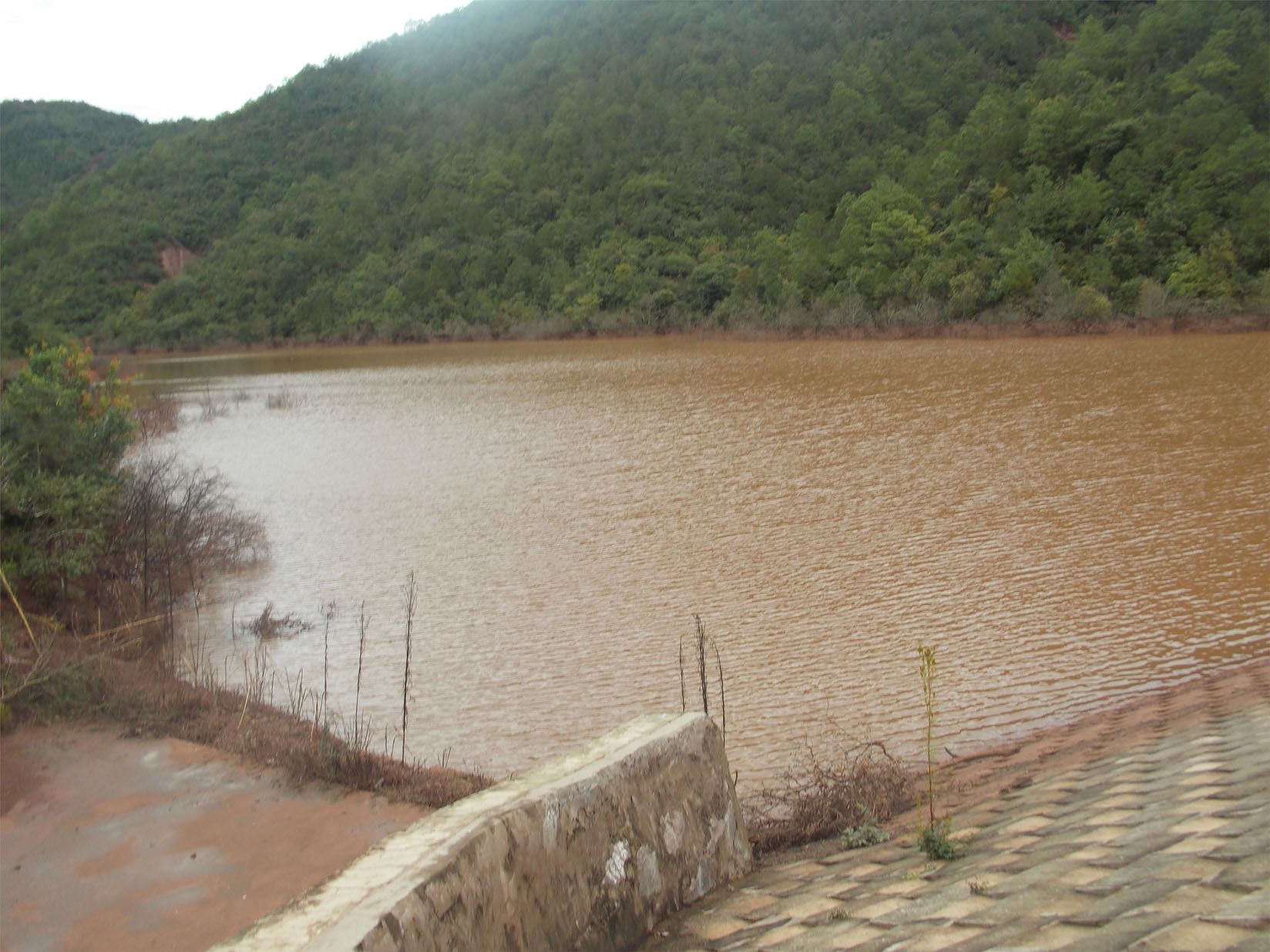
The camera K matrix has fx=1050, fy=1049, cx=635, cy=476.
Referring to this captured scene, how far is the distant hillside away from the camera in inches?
3917

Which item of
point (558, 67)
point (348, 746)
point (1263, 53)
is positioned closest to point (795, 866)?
point (348, 746)

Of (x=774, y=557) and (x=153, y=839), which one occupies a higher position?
(x=774, y=557)

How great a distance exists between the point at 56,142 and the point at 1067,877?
125m

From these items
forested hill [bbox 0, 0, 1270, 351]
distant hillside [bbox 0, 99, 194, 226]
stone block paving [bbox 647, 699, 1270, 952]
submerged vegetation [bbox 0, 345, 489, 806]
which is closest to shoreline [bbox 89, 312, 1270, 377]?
forested hill [bbox 0, 0, 1270, 351]

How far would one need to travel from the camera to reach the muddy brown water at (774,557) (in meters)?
6.54

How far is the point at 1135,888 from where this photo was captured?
2436mm

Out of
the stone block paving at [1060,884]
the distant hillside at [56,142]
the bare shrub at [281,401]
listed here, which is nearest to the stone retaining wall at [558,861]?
the stone block paving at [1060,884]

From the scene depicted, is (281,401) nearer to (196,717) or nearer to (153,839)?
(196,717)

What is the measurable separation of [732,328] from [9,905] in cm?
4320

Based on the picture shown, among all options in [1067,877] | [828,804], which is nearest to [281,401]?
[828,804]

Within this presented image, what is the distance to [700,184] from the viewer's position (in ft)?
225

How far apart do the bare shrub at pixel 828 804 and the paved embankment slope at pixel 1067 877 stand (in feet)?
0.88

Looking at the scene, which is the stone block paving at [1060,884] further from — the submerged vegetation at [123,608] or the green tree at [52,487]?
the green tree at [52,487]

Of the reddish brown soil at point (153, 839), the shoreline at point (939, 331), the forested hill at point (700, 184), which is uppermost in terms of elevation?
the forested hill at point (700, 184)
